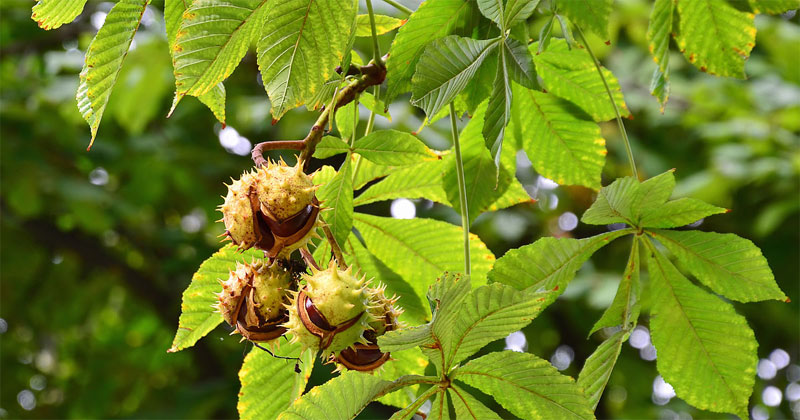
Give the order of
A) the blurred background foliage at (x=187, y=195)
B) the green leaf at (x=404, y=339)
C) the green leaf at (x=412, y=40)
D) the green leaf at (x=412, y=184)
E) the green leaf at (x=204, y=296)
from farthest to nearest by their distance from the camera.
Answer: the blurred background foliage at (x=187, y=195) → the green leaf at (x=412, y=184) → the green leaf at (x=204, y=296) → the green leaf at (x=412, y=40) → the green leaf at (x=404, y=339)

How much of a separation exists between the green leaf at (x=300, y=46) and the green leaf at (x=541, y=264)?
0.33 m

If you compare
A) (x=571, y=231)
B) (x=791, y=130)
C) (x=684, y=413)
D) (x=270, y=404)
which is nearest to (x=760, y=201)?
(x=791, y=130)

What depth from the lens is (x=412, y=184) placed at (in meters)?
1.34

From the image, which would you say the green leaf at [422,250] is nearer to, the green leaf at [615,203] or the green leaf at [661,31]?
the green leaf at [615,203]

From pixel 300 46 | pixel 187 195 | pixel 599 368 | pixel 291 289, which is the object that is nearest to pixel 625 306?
pixel 599 368

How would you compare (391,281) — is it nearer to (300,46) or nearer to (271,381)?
(271,381)

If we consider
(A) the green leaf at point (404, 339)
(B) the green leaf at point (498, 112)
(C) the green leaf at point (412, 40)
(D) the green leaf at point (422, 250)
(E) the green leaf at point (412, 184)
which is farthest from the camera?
(E) the green leaf at point (412, 184)

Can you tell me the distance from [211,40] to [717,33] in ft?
2.81

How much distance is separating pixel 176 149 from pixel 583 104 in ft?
11.3

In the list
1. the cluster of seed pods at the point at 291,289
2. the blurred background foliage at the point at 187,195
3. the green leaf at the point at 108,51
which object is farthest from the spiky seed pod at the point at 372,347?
the blurred background foliage at the point at 187,195

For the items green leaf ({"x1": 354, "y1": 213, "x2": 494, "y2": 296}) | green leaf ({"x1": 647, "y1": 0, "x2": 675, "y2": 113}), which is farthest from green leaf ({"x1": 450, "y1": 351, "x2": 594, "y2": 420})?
green leaf ({"x1": 647, "y1": 0, "x2": 675, "y2": 113})

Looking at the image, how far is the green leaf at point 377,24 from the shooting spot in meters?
1.13

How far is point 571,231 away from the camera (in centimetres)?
452

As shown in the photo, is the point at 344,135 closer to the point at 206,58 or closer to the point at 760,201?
→ the point at 206,58
